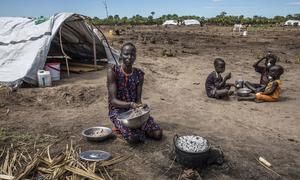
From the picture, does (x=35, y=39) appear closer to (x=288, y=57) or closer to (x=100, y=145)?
(x=100, y=145)

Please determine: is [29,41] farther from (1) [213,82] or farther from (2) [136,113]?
(2) [136,113]

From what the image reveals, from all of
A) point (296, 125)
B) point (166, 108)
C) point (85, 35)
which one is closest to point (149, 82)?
point (166, 108)

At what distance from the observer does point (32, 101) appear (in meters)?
6.21

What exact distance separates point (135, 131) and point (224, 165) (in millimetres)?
1083

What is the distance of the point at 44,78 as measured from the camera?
22.7 feet

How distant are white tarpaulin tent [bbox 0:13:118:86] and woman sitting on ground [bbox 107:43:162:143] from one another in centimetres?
340

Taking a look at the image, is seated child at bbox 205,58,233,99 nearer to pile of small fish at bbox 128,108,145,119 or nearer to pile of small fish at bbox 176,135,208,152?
pile of small fish at bbox 128,108,145,119

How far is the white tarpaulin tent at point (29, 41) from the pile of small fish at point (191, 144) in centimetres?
443

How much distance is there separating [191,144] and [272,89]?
3.49 meters

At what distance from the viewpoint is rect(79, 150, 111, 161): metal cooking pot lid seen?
11.7 ft

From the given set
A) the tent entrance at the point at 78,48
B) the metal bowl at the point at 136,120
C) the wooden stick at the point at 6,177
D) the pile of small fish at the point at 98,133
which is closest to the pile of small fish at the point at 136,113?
the metal bowl at the point at 136,120

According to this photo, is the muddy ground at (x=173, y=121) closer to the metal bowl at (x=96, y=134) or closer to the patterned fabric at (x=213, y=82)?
the metal bowl at (x=96, y=134)

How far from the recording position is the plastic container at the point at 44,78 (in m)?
6.89

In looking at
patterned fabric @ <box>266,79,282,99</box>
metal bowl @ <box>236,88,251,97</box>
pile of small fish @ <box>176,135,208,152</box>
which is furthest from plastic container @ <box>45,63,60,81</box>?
pile of small fish @ <box>176,135,208,152</box>
